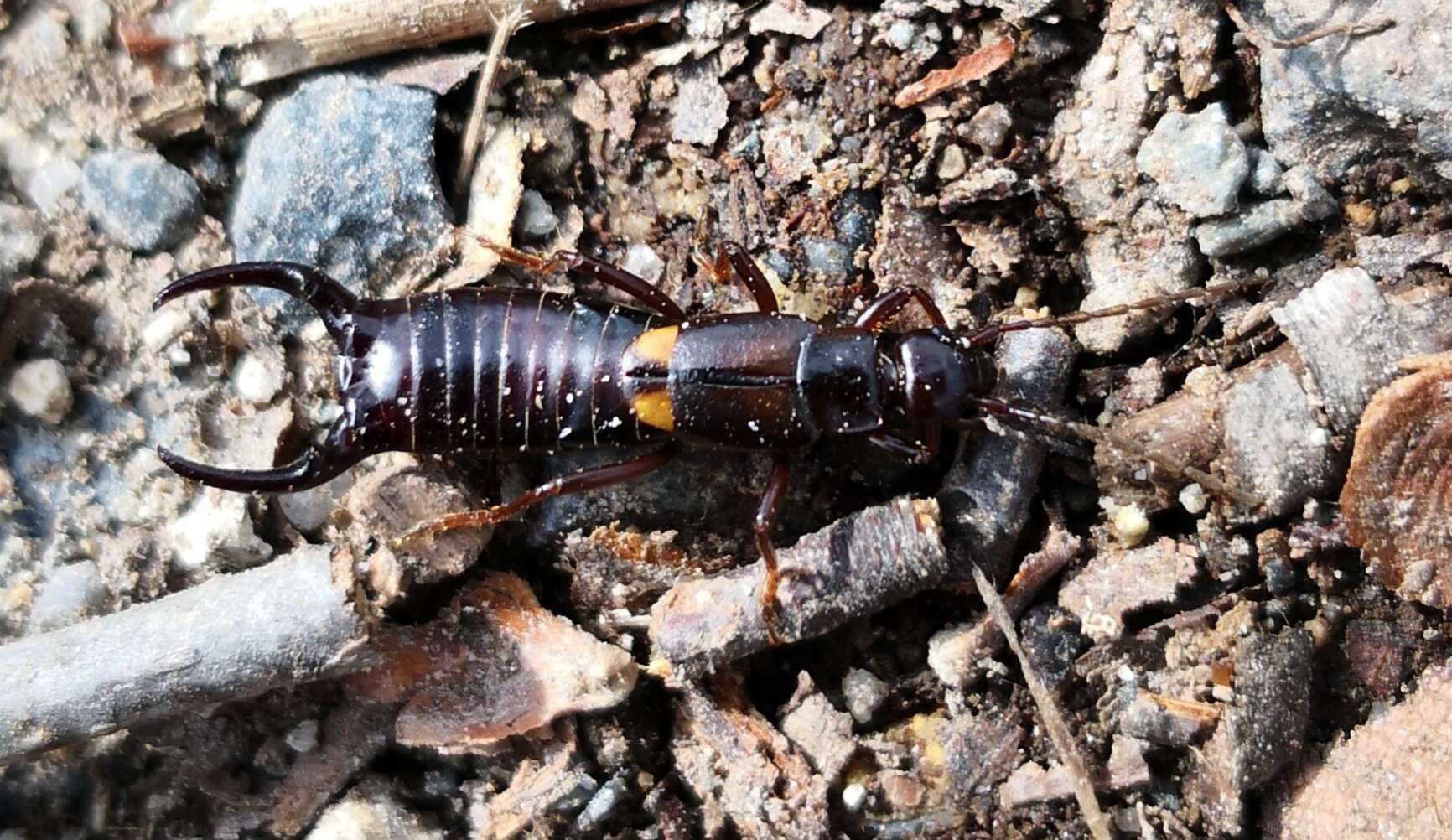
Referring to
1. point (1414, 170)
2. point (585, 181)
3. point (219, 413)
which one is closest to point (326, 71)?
point (585, 181)

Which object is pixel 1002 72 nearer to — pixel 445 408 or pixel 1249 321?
pixel 1249 321

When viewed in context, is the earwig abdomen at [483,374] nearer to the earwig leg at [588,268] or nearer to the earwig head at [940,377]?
the earwig leg at [588,268]

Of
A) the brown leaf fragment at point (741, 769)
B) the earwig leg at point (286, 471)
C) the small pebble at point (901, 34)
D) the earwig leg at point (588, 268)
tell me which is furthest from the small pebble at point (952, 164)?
the earwig leg at point (286, 471)

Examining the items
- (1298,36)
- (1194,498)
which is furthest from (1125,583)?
(1298,36)

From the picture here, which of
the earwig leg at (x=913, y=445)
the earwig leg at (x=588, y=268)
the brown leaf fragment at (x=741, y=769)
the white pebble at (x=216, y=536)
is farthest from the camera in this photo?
the earwig leg at (x=588, y=268)

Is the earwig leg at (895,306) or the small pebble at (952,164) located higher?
the small pebble at (952,164)

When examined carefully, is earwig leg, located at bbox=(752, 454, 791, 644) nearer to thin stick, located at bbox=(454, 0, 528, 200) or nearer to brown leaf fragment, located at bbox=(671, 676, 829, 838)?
brown leaf fragment, located at bbox=(671, 676, 829, 838)

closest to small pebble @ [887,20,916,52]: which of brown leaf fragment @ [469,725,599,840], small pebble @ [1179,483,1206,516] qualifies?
small pebble @ [1179,483,1206,516]
